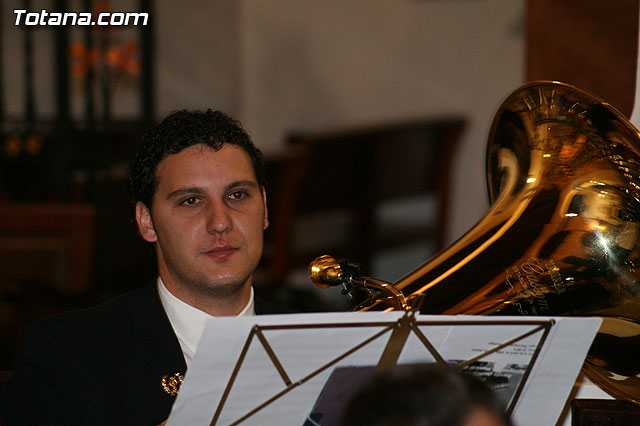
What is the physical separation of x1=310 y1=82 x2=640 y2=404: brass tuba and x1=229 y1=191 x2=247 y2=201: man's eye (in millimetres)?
292

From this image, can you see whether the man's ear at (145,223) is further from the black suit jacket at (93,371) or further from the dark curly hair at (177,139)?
the black suit jacket at (93,371)

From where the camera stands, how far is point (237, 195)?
180cm

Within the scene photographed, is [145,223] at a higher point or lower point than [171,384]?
higher

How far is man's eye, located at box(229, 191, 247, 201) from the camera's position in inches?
70.6

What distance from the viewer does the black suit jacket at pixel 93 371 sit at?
5.46 ft

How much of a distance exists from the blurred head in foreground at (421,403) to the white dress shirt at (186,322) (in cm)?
105

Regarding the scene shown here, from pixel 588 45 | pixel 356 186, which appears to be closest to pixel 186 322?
pixel 588 45

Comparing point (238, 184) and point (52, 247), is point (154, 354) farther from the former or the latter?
point (52, 247)

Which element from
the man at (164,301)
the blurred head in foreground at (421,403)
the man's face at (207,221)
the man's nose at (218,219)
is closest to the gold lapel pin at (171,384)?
the man at (164,301)

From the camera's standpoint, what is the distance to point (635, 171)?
1.67 metres

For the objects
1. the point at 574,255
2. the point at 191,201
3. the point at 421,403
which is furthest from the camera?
the point at 191,201

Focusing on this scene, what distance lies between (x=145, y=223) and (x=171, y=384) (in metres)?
0.35

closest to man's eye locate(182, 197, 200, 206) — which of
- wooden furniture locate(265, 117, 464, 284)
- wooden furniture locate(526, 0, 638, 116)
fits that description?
wooden furniture locate(526, 0, 638, 116)

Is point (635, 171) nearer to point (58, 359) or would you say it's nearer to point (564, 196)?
point (564, 196)
